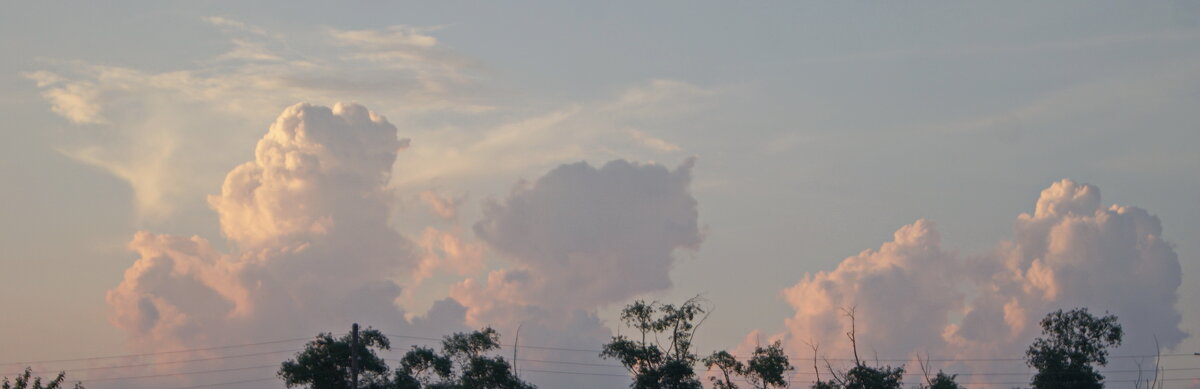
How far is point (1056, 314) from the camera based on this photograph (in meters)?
118

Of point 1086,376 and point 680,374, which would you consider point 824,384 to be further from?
point 1086,376

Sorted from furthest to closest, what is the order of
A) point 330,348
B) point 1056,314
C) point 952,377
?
point 952,377, point 1056,314, point 330,348

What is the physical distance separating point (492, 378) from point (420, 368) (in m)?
6.66

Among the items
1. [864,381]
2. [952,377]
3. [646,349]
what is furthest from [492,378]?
[952,377]

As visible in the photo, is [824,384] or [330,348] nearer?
[330,348]

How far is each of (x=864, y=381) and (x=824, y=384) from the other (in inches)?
141

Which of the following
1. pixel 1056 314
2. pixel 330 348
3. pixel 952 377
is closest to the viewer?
pixel 330 348

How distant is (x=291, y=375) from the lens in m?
110

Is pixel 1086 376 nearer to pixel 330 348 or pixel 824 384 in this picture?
pixel 824 384

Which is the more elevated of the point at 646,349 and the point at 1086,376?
the point at 646,349

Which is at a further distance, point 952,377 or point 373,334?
point 952,377

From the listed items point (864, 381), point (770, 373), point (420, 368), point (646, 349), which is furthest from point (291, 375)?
point (864, 381)

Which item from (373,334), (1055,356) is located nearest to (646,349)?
(373,334)

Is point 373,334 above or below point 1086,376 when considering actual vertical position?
above
